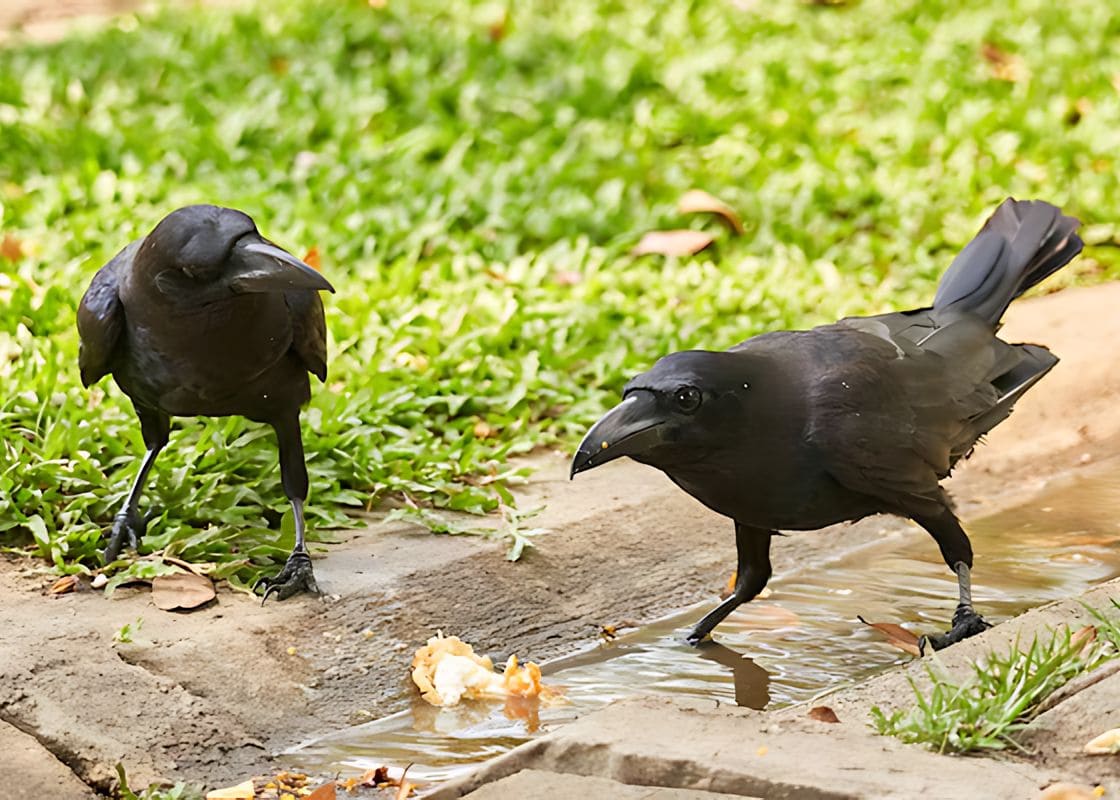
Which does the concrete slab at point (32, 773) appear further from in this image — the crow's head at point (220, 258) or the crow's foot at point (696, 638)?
the crow's foot at point (696, 638)

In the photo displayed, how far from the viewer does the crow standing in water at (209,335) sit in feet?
14.7

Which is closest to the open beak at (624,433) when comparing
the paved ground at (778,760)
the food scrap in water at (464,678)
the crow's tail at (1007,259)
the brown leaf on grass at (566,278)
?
the paved ground at (778,760)

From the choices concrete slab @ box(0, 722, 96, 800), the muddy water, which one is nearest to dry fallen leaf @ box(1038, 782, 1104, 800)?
the muddy water

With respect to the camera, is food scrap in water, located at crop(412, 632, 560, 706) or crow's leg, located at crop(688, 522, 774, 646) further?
crow's leg, located at crop(688, 522, 774, 646)

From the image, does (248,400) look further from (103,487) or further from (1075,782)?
(1075,782)

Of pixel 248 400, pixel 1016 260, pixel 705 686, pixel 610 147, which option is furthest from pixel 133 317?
pixel 610 147

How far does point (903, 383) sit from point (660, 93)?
540 centimetres

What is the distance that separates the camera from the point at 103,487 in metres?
Result: 5.27

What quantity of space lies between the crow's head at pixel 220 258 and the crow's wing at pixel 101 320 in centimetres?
28

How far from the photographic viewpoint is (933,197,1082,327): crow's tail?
511 cm

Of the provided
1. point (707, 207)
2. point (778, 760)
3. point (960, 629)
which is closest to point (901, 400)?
point (960, 629)

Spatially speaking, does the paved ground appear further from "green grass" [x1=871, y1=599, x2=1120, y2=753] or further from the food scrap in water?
→ the food scrap in water

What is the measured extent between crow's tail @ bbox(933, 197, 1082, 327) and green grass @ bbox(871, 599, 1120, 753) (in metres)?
1.55

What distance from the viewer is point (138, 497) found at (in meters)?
5.06
